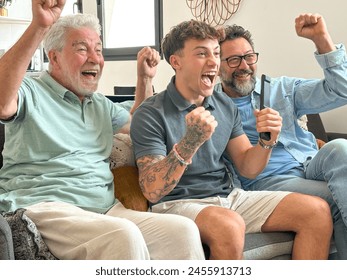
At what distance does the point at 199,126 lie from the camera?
1510 mm

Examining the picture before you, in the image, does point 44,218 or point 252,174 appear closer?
point 44,218

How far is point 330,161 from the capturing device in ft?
5.82

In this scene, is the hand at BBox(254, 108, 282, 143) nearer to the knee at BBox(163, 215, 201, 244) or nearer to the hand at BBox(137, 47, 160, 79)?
the knee at BBox(163, 215, 201, 244)

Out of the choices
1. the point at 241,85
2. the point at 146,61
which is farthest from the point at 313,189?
the point at 146,61

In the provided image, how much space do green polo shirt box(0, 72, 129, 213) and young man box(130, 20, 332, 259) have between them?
0.15 meters

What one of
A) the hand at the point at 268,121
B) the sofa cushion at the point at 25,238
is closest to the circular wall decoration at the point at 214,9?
the hand at the point at 268,121

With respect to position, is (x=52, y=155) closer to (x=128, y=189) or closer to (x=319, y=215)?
(x=128, y=189)

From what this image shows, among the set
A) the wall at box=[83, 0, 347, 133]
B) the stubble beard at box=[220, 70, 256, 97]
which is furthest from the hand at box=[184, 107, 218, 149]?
the wall at box=[83, 0, 347, 133]

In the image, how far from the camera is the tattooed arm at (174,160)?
4.96 ft

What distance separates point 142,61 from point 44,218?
0.79 m

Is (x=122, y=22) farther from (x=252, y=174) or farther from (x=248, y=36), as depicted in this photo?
(x=252, y=174)

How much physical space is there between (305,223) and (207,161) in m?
0.38

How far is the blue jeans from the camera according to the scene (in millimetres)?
1709
